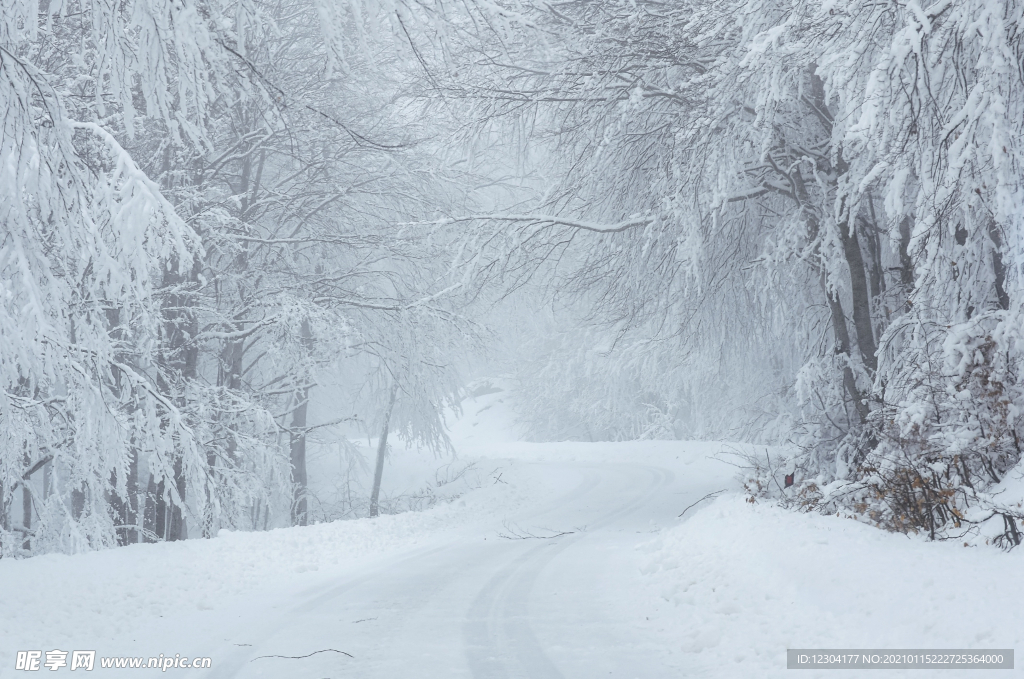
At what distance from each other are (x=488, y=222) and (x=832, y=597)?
8158 millimetres

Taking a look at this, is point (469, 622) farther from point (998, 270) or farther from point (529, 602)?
point (998, 270)

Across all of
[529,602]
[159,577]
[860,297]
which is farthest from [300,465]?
[860,297]

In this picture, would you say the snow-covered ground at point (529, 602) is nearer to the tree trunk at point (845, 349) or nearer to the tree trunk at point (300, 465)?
the tree trunk at point (845, 349)

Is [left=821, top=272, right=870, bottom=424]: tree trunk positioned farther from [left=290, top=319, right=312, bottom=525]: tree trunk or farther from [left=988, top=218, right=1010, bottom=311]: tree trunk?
[left=290, top=319, right=312, bottom=525]: tree trunk

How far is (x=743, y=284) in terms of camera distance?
1280 cm

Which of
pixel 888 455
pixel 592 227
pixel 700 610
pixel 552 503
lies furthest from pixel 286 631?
pixel 552 503

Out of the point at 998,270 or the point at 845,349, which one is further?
the point at 845,349

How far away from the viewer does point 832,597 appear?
503cm

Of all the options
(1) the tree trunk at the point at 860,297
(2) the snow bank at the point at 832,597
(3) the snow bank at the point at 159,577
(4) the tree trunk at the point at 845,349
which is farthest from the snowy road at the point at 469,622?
(1) the tree trunk at the point at 860,297

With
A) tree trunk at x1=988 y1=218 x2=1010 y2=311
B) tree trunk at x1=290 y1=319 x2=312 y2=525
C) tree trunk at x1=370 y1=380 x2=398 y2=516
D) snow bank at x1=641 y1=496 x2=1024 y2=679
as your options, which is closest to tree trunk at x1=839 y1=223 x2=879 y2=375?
tree trunk at x1=988 y1=218 x2=1010 y2=311

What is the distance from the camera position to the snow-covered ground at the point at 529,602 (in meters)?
4.61

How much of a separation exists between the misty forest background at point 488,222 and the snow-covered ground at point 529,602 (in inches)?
35.9

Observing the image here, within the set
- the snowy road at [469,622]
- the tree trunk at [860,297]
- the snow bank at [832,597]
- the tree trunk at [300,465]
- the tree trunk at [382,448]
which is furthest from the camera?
the tree trunk at [382,448]

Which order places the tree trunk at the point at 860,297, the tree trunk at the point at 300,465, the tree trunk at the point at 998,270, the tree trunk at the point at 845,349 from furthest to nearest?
the tree trunk at the point at 300,465
the tree trunk at the point at 845,349
the tree trunk at the point at 860,297
the tree trunk at the point at 998,270
